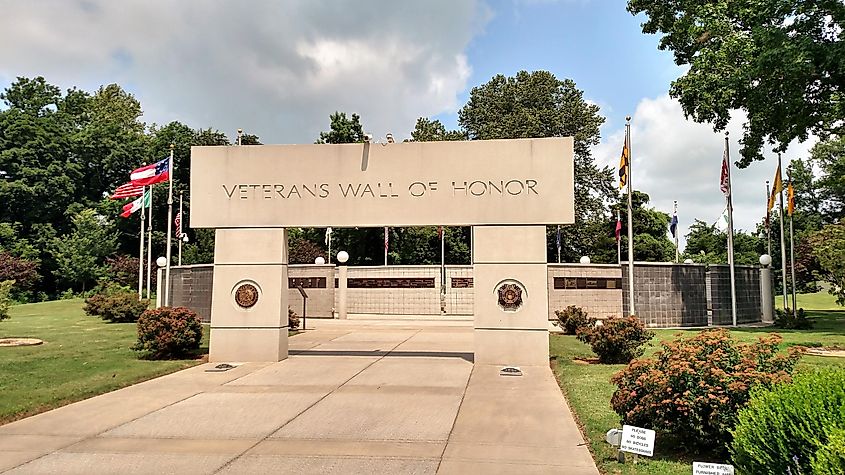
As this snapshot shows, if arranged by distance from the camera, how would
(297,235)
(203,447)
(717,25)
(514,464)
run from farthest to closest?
(297,235)
(717,25)
(203,447)
(514,464)

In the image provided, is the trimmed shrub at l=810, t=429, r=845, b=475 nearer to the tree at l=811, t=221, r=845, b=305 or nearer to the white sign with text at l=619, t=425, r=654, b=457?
the white sign with text at l=619, t=425, r=654, b=457

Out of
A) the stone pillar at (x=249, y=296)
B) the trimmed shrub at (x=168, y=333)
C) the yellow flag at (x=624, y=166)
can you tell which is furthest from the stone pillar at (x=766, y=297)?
the trimmed shrub at (x=168, y=333)

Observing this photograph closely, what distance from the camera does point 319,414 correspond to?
830 cm

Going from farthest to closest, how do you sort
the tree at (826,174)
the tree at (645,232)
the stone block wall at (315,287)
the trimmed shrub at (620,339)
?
the tree at (826,174) < the tree at (645,232) < the stone block wall at (315,287) < the trimmed shrub at (620,339)

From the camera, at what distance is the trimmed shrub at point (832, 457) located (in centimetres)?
332

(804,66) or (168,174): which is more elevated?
(804,66)

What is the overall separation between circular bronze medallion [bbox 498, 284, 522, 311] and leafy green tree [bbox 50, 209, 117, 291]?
37.0 m

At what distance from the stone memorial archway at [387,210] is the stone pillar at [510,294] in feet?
0.07

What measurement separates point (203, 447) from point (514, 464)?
133 inches

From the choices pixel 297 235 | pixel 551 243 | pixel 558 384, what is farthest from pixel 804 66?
pixel 297 235

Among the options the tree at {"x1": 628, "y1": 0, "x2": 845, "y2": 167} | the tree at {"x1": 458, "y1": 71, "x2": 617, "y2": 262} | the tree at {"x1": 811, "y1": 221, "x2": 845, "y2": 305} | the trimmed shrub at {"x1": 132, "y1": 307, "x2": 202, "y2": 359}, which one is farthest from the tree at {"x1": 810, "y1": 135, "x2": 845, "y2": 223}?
the trimmed shrub at {"x1": 132, "y1": 307, "x2": 202, "y2": 359}

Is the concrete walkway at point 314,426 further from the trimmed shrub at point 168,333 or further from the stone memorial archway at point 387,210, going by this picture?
the trimmed shrub at point 168,333

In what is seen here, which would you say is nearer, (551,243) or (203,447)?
(203,447)

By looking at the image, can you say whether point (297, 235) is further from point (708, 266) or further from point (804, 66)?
point (804, 66)
